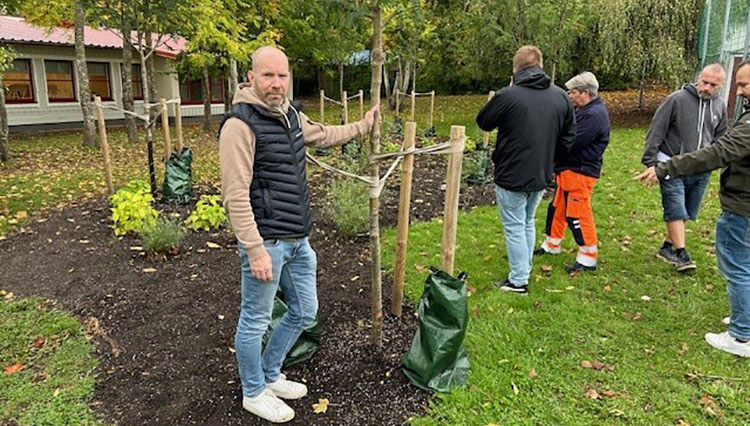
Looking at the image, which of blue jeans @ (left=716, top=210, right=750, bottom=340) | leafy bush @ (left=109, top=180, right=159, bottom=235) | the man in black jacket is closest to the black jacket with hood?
the man in black jacket

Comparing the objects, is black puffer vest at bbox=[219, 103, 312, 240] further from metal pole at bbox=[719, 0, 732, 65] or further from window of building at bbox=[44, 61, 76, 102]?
window of building at bbox=[44, 61, 76, 102]

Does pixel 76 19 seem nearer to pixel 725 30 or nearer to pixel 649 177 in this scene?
pixel 649 177

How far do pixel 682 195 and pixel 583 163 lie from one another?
970 millimetres

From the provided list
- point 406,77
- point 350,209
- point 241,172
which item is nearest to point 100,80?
point 406,77

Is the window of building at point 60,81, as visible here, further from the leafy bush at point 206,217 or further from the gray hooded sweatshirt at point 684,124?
the gray hooded sweatshirt at point 684,124

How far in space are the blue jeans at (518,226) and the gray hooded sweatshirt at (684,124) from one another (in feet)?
3.98

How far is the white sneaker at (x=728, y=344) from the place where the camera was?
140 inches

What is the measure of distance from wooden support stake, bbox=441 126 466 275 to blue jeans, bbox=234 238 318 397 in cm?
102

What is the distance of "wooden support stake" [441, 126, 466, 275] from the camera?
3.35 meters

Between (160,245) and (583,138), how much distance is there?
4.16 meters

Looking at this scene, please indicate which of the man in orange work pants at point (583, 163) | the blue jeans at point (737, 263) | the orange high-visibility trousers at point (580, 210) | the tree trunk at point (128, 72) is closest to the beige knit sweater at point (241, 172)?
the blue jeans at point (737, 263)

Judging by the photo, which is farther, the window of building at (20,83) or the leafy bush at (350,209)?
the window of building at (20,83)

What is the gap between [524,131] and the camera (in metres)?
4.14

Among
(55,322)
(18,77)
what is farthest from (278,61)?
(18,77)
